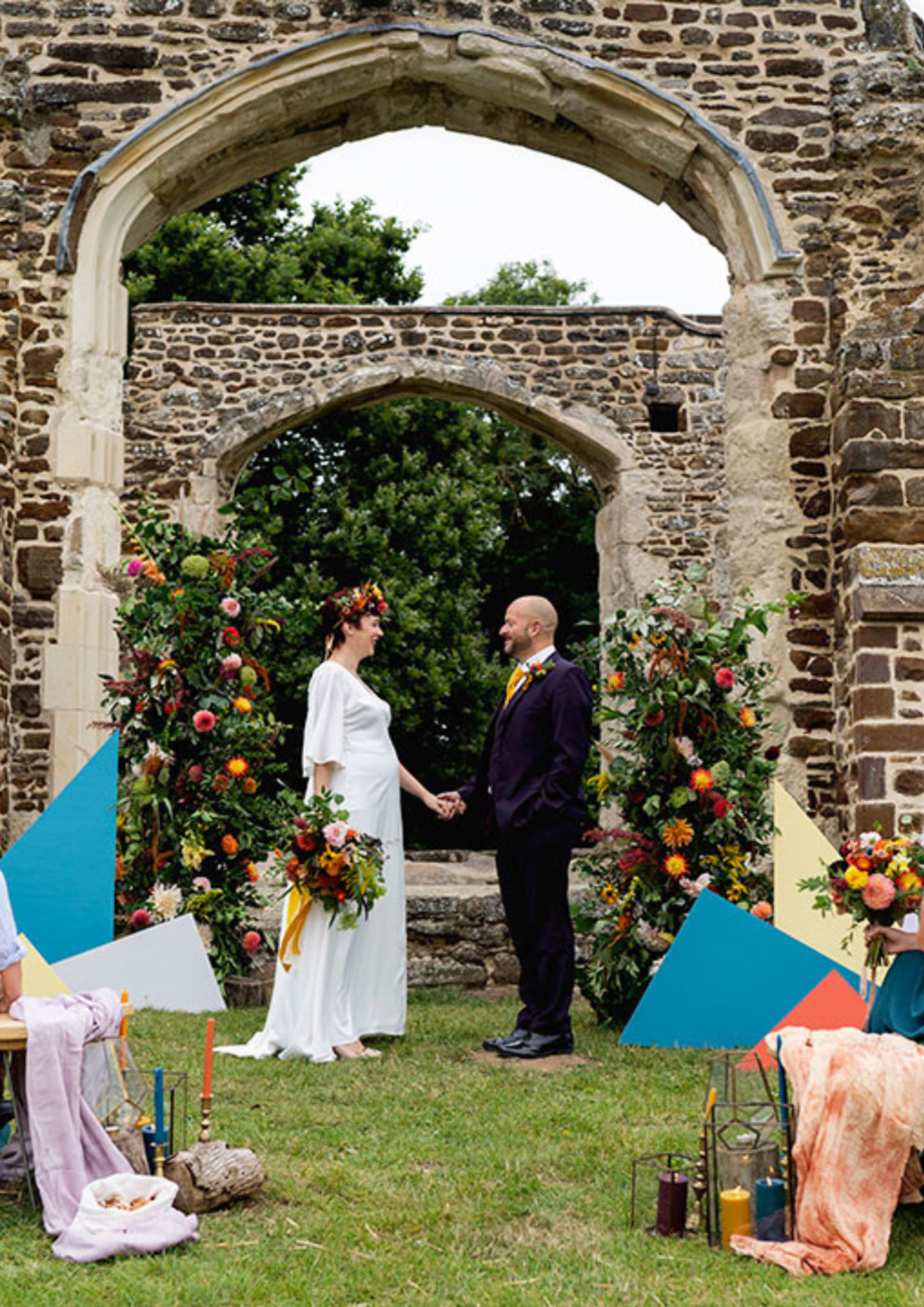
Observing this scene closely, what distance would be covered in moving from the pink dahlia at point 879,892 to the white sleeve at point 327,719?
2.65 m

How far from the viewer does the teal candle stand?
331cm

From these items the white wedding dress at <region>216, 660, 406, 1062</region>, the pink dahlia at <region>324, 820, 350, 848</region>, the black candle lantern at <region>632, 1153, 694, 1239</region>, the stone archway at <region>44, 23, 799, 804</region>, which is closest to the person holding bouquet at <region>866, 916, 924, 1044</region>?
the black candle lantern at <region>632, 1153, 694, 1239</region>

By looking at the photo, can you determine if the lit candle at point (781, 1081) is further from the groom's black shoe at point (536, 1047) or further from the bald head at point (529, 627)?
the bald head at point (529, 627)

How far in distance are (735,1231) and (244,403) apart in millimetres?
11497

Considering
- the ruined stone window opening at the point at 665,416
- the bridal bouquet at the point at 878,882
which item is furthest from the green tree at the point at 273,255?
the bridal bouquet at the point at 878,882

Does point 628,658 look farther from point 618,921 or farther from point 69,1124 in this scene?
point 69,1124

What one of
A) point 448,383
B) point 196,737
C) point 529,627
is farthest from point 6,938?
point 448,383

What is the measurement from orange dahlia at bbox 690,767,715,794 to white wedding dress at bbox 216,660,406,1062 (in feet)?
4.20

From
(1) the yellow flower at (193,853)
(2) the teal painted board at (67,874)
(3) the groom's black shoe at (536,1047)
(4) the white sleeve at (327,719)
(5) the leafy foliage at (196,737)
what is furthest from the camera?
(5) the leafy foliage at (196,737)

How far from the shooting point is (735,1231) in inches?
130

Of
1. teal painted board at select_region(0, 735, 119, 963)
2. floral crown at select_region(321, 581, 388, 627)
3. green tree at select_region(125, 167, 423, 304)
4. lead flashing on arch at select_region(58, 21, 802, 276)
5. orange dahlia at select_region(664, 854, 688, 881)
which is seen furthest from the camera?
green tree at select_region(125, 167, 423, 304)

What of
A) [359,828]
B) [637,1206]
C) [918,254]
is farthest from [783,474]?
[637,1206]

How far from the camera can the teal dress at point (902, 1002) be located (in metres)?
3.52

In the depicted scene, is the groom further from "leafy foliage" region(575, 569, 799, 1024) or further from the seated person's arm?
the seated person's arm
